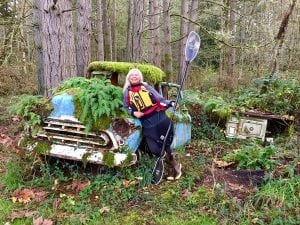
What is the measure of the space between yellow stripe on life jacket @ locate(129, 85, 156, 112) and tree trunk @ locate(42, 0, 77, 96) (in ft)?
6.88

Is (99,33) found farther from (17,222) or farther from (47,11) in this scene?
(17,222)

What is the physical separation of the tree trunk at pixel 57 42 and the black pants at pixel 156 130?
2.31 m

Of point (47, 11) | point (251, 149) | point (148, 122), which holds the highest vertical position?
point (47, 11)

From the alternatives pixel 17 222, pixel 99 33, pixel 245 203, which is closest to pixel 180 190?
pixel 245 203

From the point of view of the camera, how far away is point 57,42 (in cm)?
728

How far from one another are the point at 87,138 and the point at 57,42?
2.58m

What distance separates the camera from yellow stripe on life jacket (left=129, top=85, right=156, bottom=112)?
5723mm

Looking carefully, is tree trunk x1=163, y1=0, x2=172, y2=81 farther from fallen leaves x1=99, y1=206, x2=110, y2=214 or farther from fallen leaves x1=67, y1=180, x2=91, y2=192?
fallen leaves x1=99, y1=206, x2=110, y2=214

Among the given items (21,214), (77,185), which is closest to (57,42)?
(77,185)

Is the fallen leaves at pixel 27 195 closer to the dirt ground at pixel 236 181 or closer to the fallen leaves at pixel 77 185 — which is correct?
the fallen leaves at pixel 77 185

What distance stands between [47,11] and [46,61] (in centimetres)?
101

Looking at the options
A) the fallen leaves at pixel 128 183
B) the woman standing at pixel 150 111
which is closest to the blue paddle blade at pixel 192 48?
the woman standing at pixel 150 111

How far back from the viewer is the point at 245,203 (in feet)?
16.0

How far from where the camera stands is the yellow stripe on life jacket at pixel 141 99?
5723 millimetres
